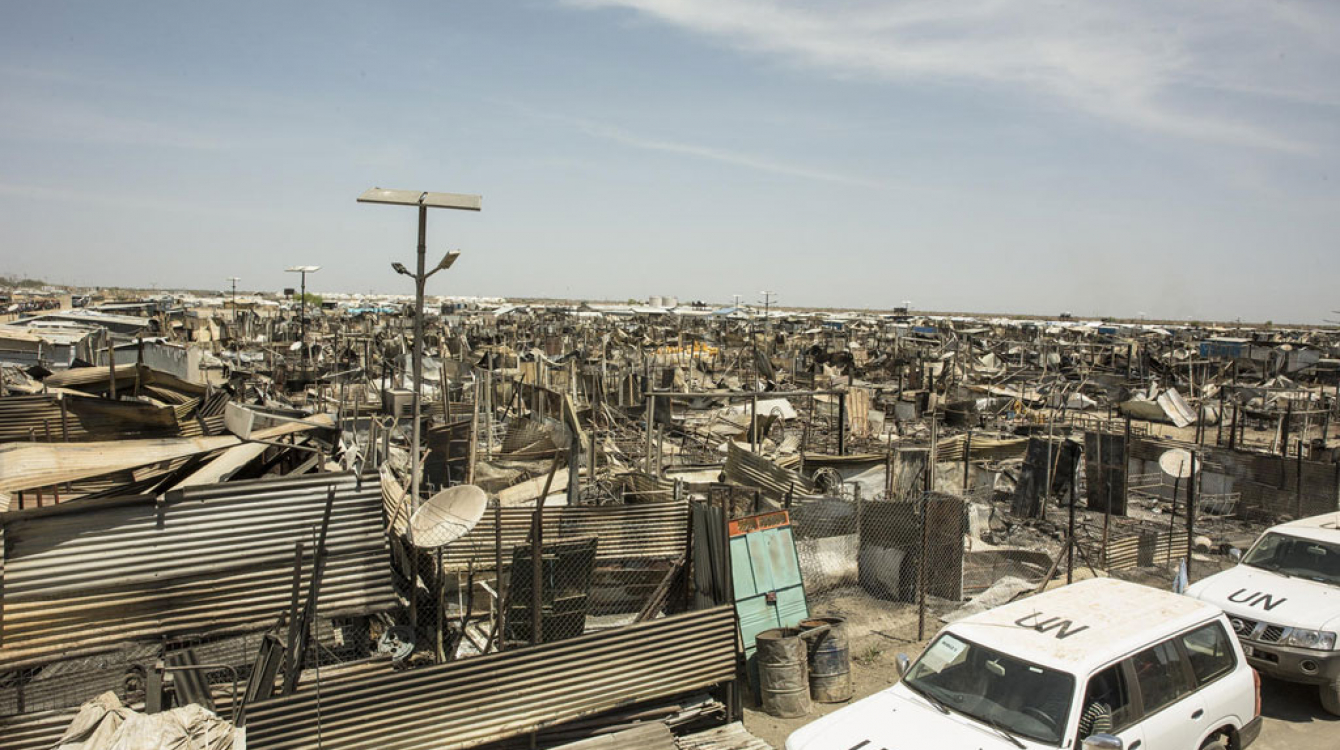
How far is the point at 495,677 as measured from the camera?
6.11 metres

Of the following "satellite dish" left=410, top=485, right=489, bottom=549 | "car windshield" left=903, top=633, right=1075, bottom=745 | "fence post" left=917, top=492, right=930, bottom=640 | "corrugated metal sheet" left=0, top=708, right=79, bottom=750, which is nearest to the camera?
"car windshield" left=903, top=633, right=1075, bottom=745

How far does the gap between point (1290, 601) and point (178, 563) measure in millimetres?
10069

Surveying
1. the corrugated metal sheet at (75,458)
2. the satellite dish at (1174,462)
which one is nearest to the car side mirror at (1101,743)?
the corrugated metal sheet at (75,458)

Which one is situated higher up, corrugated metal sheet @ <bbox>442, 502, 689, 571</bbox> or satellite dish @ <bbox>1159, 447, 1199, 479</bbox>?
satellite dish @ <bbox>1159, 447, 1199, 479</bbox>

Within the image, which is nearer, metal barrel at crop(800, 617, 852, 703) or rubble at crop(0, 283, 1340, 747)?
rubble at crop(0, 283, 1340, 747)

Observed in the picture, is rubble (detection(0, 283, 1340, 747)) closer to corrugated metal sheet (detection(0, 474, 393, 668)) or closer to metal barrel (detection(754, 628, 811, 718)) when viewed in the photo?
corrugated metal sheet (detection(0, 474, 393, 668))

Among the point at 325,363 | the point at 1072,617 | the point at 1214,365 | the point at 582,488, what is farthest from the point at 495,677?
the point at 1214,365

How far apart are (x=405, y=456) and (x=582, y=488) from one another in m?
4.43

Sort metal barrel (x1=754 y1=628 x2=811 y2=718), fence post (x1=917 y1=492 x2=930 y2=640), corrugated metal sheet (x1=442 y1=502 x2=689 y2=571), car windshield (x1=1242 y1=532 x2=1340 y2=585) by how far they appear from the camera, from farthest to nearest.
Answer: corrugated metal sheet (x1=442 y1=502 x2=689 y2=571), fence post (x1=917 y1=492 x2=930 y2=640), car windshield (x1=1242 y1=532 x2=1340 y2=585), metal barrel (x1=754 y1=628 x2=811 y2=718)

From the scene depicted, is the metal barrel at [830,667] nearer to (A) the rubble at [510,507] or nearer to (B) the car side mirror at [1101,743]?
(A) the rubble at [510,507]

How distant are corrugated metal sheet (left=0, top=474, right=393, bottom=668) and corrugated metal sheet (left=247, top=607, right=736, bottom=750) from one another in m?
1.58

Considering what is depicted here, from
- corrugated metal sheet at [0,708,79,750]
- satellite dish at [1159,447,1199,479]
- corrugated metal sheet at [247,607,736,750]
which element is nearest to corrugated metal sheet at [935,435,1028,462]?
satellite dish at [1159,447,1199,479]

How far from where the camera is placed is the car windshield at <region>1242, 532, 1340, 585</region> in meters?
8.24

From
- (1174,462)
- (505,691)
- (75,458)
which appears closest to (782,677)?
(505,691)
